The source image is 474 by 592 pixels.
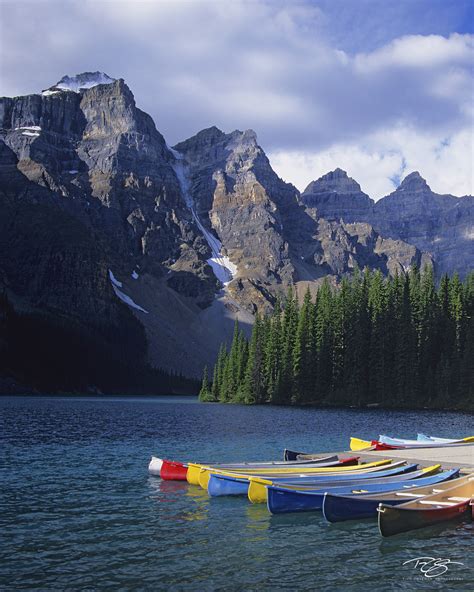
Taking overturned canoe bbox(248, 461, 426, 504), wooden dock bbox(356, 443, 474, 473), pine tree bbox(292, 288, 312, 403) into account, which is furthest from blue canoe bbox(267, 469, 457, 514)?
pine tree bbox(292, 288, 312, 403)

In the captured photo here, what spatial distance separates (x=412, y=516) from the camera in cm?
2305

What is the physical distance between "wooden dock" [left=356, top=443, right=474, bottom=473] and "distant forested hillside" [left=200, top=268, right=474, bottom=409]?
62.3 meters

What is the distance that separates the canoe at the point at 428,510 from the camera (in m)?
22.1

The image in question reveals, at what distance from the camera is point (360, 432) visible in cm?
6075

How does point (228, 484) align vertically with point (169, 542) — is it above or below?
above

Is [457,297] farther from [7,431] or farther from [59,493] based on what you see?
[59,493]

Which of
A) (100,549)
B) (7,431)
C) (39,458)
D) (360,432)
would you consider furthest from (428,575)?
(7,431)

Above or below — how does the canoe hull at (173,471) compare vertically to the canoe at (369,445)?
below

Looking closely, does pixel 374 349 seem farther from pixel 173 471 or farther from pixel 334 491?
pixel 334 491

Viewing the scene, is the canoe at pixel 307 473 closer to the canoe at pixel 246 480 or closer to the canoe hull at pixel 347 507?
the canoe at pixel 246 480

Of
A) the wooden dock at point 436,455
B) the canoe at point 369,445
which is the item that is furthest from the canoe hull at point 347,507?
the canoe at point 369,445

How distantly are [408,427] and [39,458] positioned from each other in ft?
136

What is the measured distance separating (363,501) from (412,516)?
2.18 metres

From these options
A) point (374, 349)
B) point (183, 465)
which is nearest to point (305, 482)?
point (183, 465)
